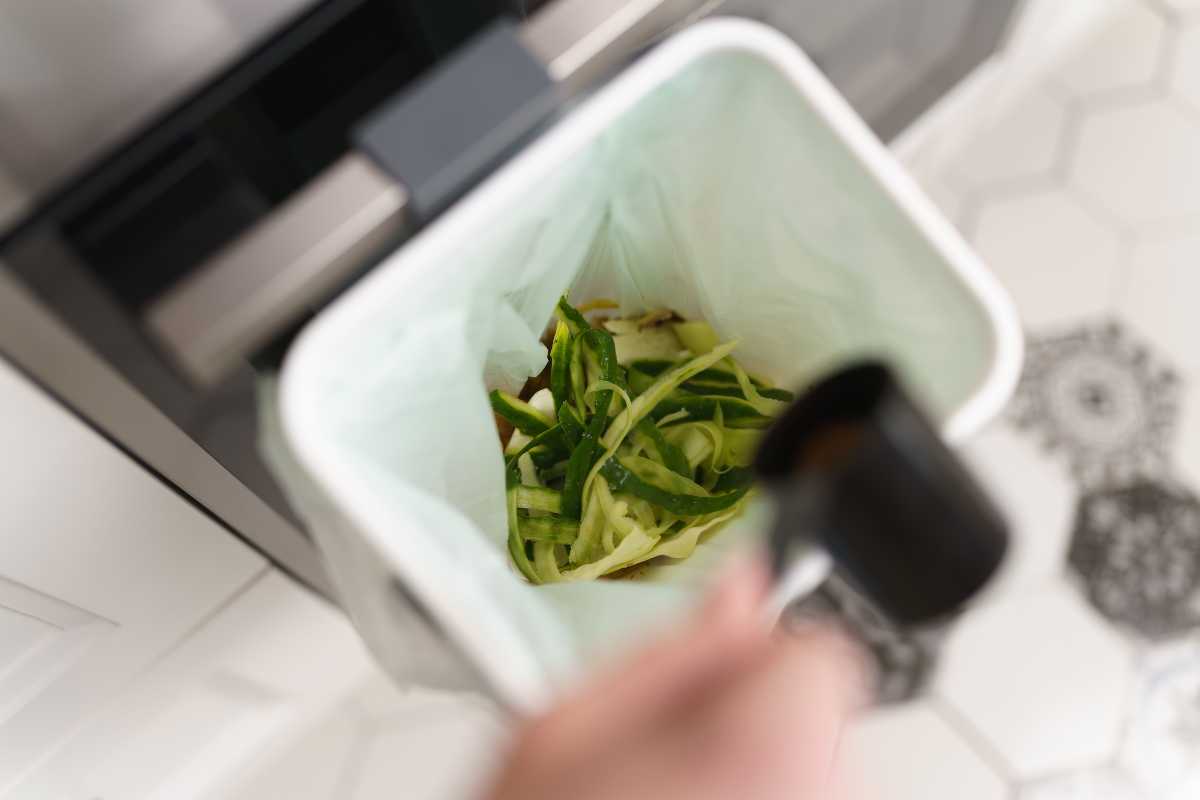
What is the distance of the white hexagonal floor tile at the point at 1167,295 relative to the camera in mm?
968

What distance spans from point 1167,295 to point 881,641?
48 cm

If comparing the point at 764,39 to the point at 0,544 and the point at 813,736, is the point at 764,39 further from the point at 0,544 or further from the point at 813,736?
the point at 0,544

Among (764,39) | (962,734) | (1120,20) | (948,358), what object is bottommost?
(962,734)

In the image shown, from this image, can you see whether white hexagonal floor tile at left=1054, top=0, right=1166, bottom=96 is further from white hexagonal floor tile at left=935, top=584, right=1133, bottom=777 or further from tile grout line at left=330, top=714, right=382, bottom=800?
tile grout line at left=330, top=714, right=382, bottom=800

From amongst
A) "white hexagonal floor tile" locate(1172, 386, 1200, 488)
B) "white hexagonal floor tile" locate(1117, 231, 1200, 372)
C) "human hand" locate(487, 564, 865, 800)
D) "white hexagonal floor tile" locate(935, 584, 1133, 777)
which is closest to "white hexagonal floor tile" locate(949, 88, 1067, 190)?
"white hexagonal floor tile" locate(1117, 231, 1200, 372)

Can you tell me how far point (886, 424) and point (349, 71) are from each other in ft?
0.85

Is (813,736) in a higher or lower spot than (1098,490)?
higher

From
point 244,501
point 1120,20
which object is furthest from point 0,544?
point 1120,20

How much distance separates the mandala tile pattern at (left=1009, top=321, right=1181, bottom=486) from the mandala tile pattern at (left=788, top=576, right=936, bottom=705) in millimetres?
240

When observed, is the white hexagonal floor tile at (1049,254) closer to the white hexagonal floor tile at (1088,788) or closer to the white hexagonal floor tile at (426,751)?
the white hexagonal floor tile at (1088,788)

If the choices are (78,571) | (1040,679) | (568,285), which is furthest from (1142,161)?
(78,571)

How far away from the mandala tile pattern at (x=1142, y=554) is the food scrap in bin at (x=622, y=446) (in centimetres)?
52

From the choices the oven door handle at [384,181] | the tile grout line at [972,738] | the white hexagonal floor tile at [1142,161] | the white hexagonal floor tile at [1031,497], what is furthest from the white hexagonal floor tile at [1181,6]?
the oven door handle at [384,181]

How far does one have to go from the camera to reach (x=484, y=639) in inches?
13.0
